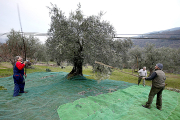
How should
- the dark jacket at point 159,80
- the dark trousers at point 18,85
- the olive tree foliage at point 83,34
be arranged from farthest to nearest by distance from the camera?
the olive tree foliage at point 83,34
the dark trousers at point 18,85
the dark jacket at point 159,80

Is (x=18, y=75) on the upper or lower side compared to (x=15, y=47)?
lower

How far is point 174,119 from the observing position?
4.26m

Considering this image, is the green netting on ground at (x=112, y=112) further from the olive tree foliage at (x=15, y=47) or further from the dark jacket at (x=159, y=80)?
the olive tree foliage at (x=15, y=47)

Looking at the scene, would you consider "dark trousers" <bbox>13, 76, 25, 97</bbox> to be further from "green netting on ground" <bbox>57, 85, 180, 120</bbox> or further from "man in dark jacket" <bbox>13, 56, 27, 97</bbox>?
"green netting on ground" <bbox>57, 85, 180, 120</bbox>

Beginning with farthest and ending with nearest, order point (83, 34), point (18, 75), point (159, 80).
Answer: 1. point (83, 34)
2. point (18, 75)
3. point (159, 80)

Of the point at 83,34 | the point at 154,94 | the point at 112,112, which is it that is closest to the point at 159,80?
the point at 154,94

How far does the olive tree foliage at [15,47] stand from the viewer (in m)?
13.9

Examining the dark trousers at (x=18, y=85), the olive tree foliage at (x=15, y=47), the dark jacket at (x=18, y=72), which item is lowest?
the dark trousers at (x=18, y=85)

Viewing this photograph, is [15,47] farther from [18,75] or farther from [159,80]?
[159,80]

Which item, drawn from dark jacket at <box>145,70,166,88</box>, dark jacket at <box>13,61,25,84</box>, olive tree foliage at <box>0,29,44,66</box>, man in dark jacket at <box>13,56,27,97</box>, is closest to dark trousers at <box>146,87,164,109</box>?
dark jacket at <box>145,70,166,88</box>

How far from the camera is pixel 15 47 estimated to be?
1538 centimetres

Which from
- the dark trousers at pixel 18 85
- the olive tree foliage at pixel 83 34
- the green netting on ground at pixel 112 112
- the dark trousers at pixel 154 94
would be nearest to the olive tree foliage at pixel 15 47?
the olive tree foliage at pixel 83 34

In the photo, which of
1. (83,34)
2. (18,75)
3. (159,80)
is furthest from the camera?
(83,34)

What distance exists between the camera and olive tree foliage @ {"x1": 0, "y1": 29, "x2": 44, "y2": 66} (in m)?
13.9
